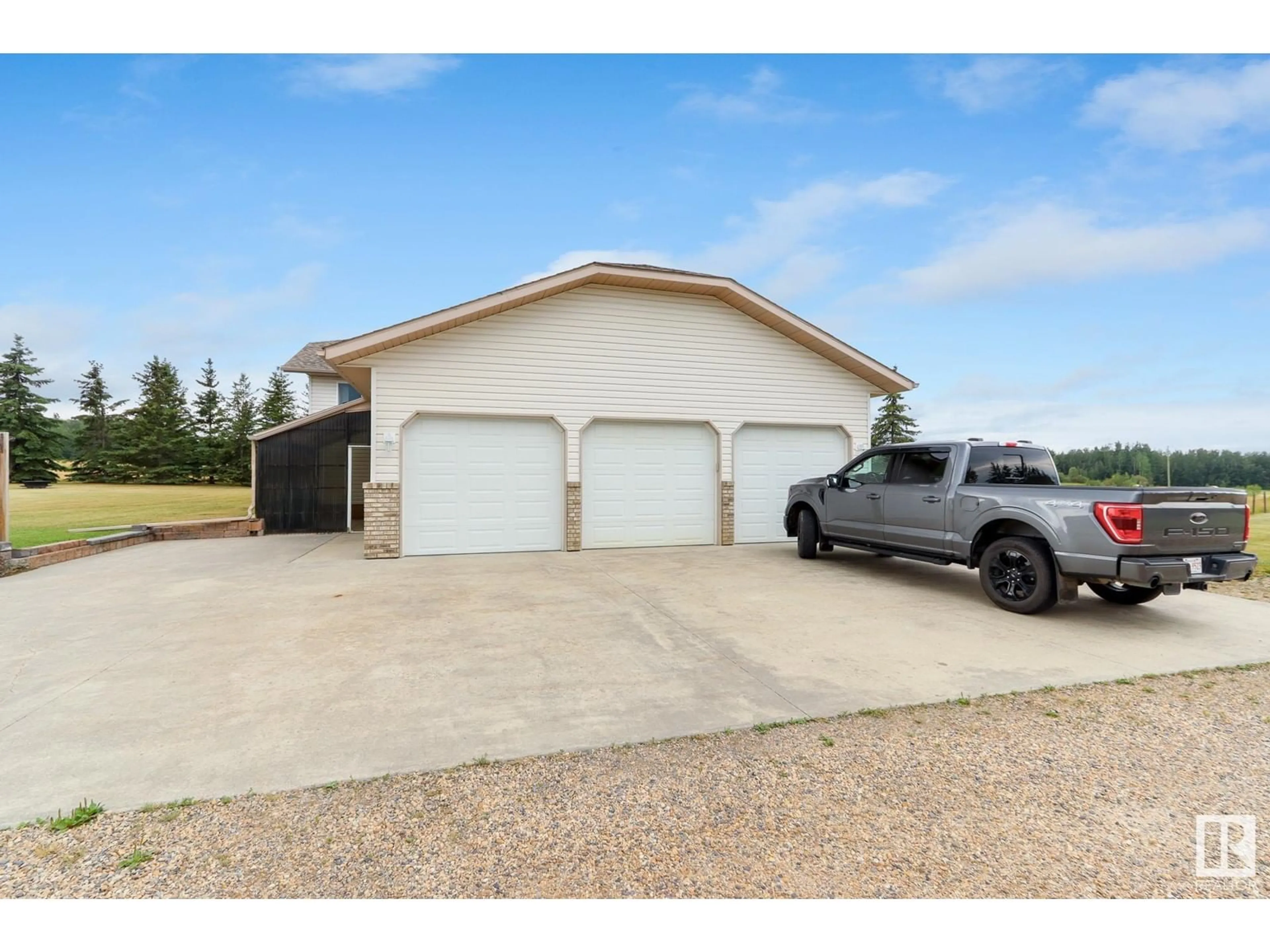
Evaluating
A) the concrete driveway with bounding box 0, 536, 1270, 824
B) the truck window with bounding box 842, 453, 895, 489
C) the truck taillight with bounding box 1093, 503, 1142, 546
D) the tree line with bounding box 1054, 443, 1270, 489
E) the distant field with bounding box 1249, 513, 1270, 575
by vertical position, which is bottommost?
the concrete driveway with bounding box 0, 536, 1270, 824

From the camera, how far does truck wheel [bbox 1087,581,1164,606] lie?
627 centimetres

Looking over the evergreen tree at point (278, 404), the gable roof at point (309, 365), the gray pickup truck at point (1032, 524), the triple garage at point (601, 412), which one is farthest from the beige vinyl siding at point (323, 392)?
the evergreen tree at point (278, 404)

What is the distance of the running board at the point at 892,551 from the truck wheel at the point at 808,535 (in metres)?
0.18

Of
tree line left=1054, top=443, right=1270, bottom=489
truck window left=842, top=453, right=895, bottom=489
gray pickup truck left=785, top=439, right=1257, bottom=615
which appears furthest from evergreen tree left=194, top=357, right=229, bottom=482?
tree line left=1054, top=443, right=1270, bottom=489

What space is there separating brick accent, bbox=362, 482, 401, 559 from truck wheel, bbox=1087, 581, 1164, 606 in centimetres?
1032

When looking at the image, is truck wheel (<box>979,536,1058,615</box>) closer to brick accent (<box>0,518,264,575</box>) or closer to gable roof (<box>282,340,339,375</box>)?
brick accent (<box>0,518,264,575</box>)

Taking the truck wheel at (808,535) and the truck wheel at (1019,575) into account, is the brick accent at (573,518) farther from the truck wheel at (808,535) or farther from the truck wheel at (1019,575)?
the truck wheel at (1019,575)

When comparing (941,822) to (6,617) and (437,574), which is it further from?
(6,617)

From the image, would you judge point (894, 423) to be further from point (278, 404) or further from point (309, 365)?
point (278, 404)

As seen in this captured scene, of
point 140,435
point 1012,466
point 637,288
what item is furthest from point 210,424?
point 1012,466

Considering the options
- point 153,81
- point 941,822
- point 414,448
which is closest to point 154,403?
point 153,81

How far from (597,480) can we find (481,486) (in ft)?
7.49

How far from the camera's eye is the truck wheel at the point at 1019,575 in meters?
5.72

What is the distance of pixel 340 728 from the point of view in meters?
3.24
